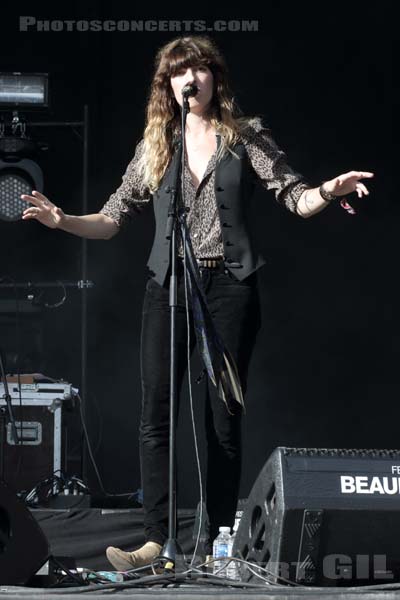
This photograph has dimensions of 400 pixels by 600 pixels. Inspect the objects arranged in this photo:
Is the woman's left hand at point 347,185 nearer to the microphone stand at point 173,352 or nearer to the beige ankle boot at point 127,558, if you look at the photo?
the microphone stand at point 173,352

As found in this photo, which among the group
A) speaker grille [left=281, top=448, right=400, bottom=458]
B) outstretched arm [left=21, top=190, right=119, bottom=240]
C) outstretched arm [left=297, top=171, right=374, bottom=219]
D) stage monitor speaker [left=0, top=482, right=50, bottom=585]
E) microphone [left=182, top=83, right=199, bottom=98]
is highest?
microphone [left=182, top=83, right=199, bottom=98]

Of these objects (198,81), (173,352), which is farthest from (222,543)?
(198,81)

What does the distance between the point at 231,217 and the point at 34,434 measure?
2.40 meters

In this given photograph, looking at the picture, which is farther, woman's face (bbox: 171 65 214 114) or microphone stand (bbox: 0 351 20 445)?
microphone stand (bbox: 0 351 20 445)

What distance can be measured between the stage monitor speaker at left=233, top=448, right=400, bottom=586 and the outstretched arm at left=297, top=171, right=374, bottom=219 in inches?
37.2

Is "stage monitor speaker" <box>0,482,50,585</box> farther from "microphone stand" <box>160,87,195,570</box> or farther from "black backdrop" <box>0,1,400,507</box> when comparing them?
"black backdrop" <box>0,1,400,507</box>

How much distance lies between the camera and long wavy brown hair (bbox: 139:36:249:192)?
321cm

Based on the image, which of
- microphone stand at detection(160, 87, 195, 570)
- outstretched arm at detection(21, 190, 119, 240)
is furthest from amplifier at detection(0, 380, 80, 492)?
microphone stand at detection(160, 87, 195, 570)

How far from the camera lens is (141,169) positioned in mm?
3342

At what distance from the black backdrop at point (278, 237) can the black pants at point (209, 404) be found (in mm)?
2797

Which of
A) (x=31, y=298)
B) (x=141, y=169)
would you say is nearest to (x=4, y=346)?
(x=31, y=298)

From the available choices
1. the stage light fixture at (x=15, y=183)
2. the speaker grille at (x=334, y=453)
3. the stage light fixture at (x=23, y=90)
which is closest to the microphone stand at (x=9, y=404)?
the stage light fixture at (x=15, y=183)

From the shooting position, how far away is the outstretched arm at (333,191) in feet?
9.53

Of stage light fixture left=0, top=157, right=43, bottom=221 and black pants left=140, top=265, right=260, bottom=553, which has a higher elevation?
stage light fixture left=0, top=157, right=43, bottom=221
